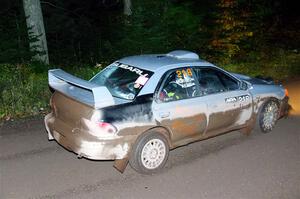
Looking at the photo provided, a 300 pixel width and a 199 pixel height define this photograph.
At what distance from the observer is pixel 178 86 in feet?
22.0

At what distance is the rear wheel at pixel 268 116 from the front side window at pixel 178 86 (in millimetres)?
2047

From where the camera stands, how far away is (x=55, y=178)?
242 inches

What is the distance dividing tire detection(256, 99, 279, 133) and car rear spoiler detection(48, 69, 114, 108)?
3636mm

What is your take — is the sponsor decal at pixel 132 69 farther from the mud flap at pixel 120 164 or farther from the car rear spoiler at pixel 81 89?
the mud flap at pixel 120 164

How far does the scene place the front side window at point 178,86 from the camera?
651 cm

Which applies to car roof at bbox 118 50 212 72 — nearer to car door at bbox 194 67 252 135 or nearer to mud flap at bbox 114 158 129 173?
car door at bbox 194 67 252 135

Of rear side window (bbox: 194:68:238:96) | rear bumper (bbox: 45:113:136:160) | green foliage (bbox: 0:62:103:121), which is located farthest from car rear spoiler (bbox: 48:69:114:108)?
green foliage (bbox: 0:62:103:121)

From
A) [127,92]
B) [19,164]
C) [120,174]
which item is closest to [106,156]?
[120,174]

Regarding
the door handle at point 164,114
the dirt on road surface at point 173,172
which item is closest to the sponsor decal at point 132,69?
the door handle at point 164,114

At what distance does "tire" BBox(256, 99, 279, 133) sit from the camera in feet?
26.8

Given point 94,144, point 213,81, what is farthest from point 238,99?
point 94,144

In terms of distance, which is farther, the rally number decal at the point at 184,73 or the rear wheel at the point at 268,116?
the rear wheel at the point at 268,116

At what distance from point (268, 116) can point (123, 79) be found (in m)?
3.37

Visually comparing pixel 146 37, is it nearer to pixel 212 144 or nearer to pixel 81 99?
pixel 212 144
